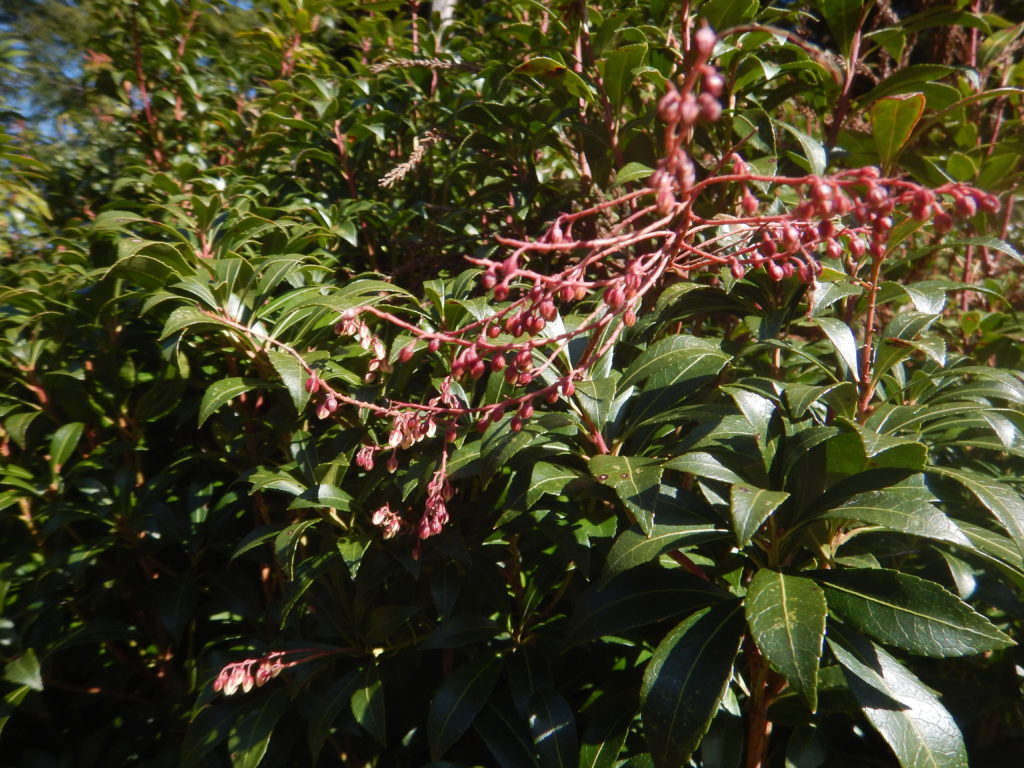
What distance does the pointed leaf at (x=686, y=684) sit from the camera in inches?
35.6

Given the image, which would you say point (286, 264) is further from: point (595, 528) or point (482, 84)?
point (482, 84)

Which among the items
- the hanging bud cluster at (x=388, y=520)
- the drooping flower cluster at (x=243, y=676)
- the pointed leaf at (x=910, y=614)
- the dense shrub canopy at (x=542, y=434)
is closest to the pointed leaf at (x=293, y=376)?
the dense shrub canopy at (x=542, y=434)

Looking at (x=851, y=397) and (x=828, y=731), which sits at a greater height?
(x=851, y=397)

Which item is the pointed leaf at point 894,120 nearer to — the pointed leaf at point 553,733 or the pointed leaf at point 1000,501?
the pointed leaf at point 1000,501

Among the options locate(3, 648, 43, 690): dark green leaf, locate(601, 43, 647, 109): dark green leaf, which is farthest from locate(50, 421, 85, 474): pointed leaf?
locate(601, 43, 647, 109): dark green leaf

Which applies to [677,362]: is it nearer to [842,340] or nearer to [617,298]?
[842,340]

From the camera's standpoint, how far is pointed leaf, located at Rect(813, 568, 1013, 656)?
2.87 ft

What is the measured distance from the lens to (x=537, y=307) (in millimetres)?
789

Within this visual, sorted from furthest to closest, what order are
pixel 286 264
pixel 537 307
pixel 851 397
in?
pixel 286 264 < pixel 851 397 < pixel 537 307

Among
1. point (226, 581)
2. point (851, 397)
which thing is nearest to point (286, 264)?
point (226, 581)

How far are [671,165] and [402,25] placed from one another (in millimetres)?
2269

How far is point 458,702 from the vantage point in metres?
1.22

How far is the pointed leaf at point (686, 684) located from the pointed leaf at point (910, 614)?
15 cm

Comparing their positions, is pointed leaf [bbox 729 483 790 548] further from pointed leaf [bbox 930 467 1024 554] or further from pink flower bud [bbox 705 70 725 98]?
pink flower bud [bbox 705 70 725 98]
